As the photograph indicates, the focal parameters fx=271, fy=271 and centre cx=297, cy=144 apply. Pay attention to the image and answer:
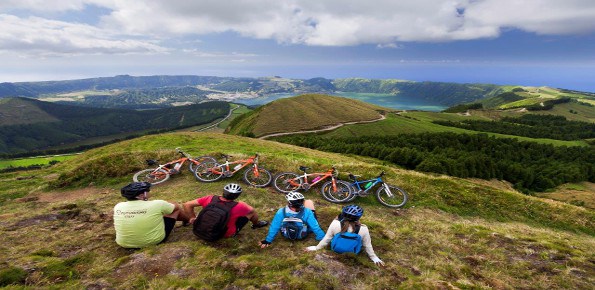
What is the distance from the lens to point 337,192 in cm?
1567

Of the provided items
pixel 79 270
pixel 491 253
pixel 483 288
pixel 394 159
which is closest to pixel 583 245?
pixel 491 253

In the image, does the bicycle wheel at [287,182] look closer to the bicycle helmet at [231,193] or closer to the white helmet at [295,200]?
the white helmet at [295,200]

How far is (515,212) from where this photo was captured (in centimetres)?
1642

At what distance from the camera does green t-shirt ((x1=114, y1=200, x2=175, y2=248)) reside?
28.0 ft

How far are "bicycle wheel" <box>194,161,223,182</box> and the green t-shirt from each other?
836 centimetres

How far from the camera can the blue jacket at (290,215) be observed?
907 centimetres

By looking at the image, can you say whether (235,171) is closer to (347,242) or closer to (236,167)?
(236,167)

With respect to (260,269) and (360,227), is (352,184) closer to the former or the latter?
(360,227)

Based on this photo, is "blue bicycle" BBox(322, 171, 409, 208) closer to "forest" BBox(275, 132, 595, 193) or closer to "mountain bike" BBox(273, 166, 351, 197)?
"mountain bike" BBox(273, 166, 351, 197)

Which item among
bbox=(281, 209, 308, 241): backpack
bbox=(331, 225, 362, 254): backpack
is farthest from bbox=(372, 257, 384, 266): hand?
bbox=(281, 209, 308, 241): backpack

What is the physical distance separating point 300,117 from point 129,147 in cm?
11187

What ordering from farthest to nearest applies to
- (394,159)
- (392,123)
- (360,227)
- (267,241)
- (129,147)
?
(392,123)
(394,159)
(129,147)
(267,241)
(360,227)

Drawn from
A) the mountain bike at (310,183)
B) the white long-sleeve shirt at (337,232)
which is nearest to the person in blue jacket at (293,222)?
the white long-sleeve shirt at (337,232)

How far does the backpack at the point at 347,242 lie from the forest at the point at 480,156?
4135 cm
